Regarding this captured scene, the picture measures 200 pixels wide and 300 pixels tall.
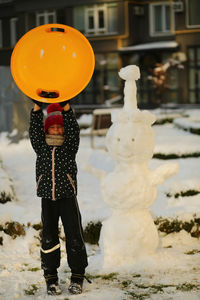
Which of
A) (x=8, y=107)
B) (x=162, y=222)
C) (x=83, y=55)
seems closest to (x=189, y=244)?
(x=162, y=222)

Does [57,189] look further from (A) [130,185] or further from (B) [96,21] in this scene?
(B) [96,21]

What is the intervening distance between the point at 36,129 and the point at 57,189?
530 mm

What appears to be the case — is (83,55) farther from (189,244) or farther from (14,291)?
(189,244)

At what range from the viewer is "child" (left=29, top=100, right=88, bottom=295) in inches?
185

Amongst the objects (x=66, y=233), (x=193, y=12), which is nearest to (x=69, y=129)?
(x=66, y=233)

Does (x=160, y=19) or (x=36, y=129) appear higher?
(x=160, y=19)

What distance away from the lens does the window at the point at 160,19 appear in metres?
31.9

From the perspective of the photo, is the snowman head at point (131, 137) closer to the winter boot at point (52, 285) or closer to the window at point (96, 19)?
the winter boot at point (52, 285)

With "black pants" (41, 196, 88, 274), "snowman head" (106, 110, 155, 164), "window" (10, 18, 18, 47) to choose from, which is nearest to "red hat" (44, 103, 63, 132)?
"black pants" (41, 196, 88, 274)

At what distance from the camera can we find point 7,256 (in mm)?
5812

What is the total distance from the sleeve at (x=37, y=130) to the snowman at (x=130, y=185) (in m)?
0.91

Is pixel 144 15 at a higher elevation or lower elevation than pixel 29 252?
higher

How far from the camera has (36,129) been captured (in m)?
4.80

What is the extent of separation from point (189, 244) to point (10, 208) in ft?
6.76
